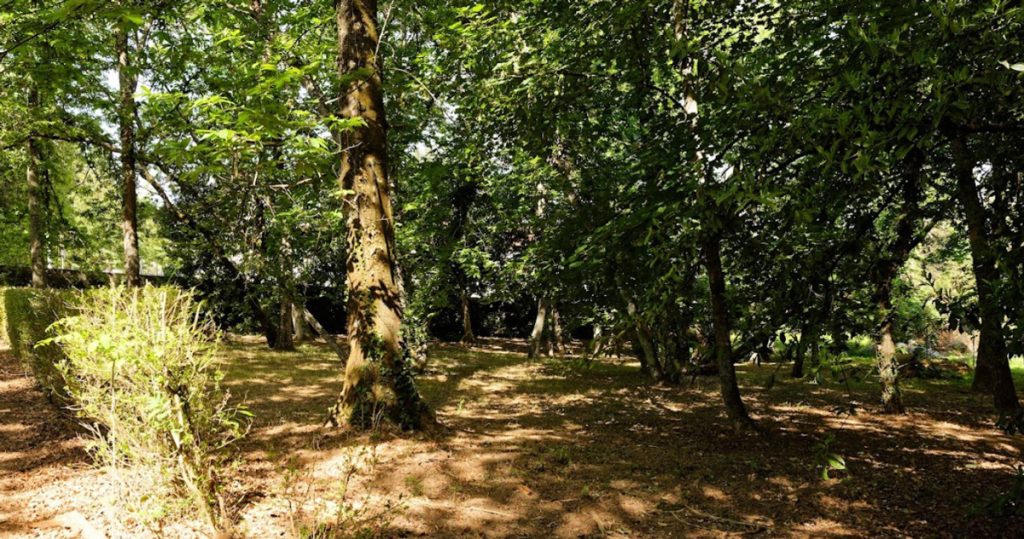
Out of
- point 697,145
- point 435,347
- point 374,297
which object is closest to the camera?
point 697,145

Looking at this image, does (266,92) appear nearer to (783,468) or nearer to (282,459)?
(282,459)

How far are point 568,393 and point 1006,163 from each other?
8.28m

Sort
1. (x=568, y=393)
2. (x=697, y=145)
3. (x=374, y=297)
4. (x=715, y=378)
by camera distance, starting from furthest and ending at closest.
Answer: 1. (x=715, y=378)
2. (x=568, y=393)
3. (x=374, y=297)
4. (x=697, y=145)

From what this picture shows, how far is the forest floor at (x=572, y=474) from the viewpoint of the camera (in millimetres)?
3998

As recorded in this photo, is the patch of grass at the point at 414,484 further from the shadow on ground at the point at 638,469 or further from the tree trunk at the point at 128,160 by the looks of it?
Result: the tree trunk at the point at 128,160

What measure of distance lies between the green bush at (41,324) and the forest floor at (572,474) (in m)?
0.46

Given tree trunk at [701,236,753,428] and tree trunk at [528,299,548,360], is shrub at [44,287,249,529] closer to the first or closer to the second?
tree trunk at [701,236,753,428]

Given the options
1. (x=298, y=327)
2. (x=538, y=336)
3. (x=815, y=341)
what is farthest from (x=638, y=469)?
(x=298, y=327)

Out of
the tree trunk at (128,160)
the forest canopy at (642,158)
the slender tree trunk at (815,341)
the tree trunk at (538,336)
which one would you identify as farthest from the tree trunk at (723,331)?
the tree trunk at (538,336)

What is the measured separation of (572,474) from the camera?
5285 millimetres

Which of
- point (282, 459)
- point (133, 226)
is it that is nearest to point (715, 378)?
point (282, 459)

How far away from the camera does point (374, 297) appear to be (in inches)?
237

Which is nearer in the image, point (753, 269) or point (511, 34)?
point (753, 269)

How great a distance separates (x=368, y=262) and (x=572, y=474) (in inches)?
124
